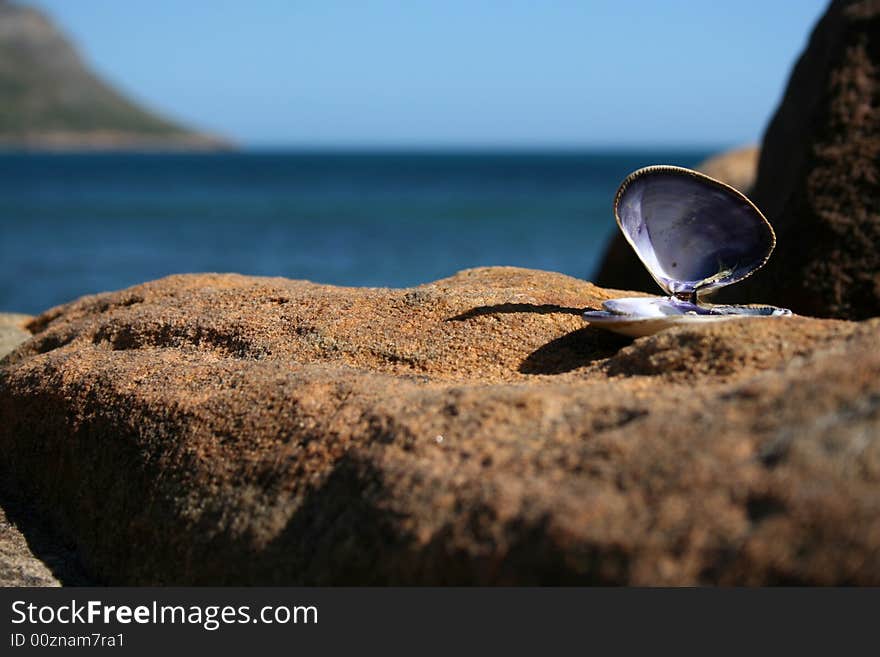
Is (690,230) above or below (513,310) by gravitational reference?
above

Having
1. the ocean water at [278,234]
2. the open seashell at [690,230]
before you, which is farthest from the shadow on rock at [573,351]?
the ocean water at [278,234]

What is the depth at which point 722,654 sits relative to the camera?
224cm

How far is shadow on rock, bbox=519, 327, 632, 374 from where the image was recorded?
141 inches

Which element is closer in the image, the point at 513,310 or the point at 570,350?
the point at 570,350

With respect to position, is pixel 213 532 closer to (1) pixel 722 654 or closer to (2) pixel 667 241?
(1) pixel 722 654

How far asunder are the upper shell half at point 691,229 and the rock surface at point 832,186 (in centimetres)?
142

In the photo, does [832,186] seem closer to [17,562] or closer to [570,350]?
[570,350]

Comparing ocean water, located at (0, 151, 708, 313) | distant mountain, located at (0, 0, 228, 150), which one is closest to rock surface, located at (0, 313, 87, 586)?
ocean water, located at (0, 151, 708, 313)

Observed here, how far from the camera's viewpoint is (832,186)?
5.54 m

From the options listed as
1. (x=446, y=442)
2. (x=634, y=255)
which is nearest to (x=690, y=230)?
(x=446, y=442)

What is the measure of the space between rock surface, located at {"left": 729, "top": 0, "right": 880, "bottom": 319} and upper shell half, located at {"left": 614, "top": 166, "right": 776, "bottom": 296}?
4.66 feet

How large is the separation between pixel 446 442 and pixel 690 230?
5.82 feet

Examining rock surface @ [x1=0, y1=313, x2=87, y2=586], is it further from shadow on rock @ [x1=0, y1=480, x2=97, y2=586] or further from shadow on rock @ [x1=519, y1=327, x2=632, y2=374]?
shadow on rock @ [x1=519, y1=327, x2=632, y2=374]

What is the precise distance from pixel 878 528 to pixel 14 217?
37568 millimetres
